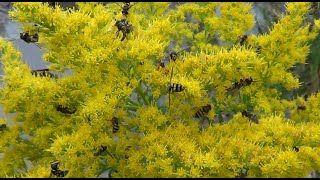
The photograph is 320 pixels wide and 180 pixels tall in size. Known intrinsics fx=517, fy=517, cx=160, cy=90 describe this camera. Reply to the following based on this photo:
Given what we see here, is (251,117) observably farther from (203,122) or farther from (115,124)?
(115,124)

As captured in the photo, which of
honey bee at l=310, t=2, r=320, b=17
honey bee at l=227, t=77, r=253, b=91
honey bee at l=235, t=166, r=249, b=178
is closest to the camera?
honey bee at l=235, t=166, r=249, b=178

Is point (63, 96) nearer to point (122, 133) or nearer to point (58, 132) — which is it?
point (58, 132)

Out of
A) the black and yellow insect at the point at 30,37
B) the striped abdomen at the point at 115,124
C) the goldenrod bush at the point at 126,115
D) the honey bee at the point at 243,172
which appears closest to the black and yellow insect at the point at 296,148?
the goldenrod bush at the point at 126,115

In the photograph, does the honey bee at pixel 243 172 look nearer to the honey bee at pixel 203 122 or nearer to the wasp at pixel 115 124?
the honey bee at pixel 203 122

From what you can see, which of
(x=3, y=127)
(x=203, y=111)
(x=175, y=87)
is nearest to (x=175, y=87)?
(x=175, y=87)

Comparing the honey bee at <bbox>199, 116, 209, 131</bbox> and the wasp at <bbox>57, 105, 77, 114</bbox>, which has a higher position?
the wasp at <bbox>57, 105, 77, 114</bbox>

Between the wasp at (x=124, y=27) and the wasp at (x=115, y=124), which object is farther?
the wasp at (x=124, y=27)

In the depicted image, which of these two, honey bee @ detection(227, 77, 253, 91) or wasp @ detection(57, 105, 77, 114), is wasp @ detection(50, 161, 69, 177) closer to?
wasp @ detection(57, 105, 77, 114)

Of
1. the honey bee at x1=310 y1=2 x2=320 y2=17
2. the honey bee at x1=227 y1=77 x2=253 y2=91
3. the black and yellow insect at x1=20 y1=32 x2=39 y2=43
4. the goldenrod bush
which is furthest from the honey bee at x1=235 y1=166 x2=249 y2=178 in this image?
the honey bee at x1=310 y1=2 x2=320 y2=17
